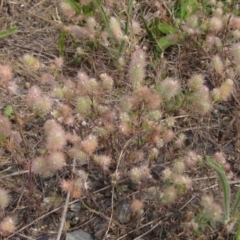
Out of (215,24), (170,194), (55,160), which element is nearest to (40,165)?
(55,160)

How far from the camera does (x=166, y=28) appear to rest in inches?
94.5

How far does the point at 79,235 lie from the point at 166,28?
1.10m

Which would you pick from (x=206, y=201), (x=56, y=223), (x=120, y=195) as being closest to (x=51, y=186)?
(x=56, y=223)

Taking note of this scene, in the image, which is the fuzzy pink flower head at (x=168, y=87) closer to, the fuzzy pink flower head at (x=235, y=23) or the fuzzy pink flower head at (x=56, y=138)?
the fuzzy pink flower head at (x=56, y=138)

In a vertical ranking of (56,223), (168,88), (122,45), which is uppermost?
(168,88)

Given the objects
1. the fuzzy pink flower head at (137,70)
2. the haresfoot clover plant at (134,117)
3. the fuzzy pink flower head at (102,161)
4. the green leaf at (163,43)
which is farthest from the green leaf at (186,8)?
the fuzzy pink flower head at (102,161)

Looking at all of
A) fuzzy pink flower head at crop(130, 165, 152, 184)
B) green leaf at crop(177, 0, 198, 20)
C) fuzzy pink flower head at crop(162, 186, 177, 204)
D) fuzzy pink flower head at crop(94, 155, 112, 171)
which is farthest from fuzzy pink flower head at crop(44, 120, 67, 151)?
green leaf at crop(177, 0, 198, 20)

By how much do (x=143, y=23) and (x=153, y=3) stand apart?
162 mm

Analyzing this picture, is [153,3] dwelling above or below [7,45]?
above

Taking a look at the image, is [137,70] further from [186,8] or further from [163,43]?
[186,8]

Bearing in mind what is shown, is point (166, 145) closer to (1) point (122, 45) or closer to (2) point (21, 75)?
(1) point (122, 45)

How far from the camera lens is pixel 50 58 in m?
2.40

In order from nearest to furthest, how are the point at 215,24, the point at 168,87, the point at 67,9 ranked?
1. the point at 168,87
2. the point at 215,24
3. the point at 67,9

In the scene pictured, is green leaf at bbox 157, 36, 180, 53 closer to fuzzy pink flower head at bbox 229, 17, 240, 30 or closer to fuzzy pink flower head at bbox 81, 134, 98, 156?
fuzzy pink flower head at bbox 229, 17, 240, 30
